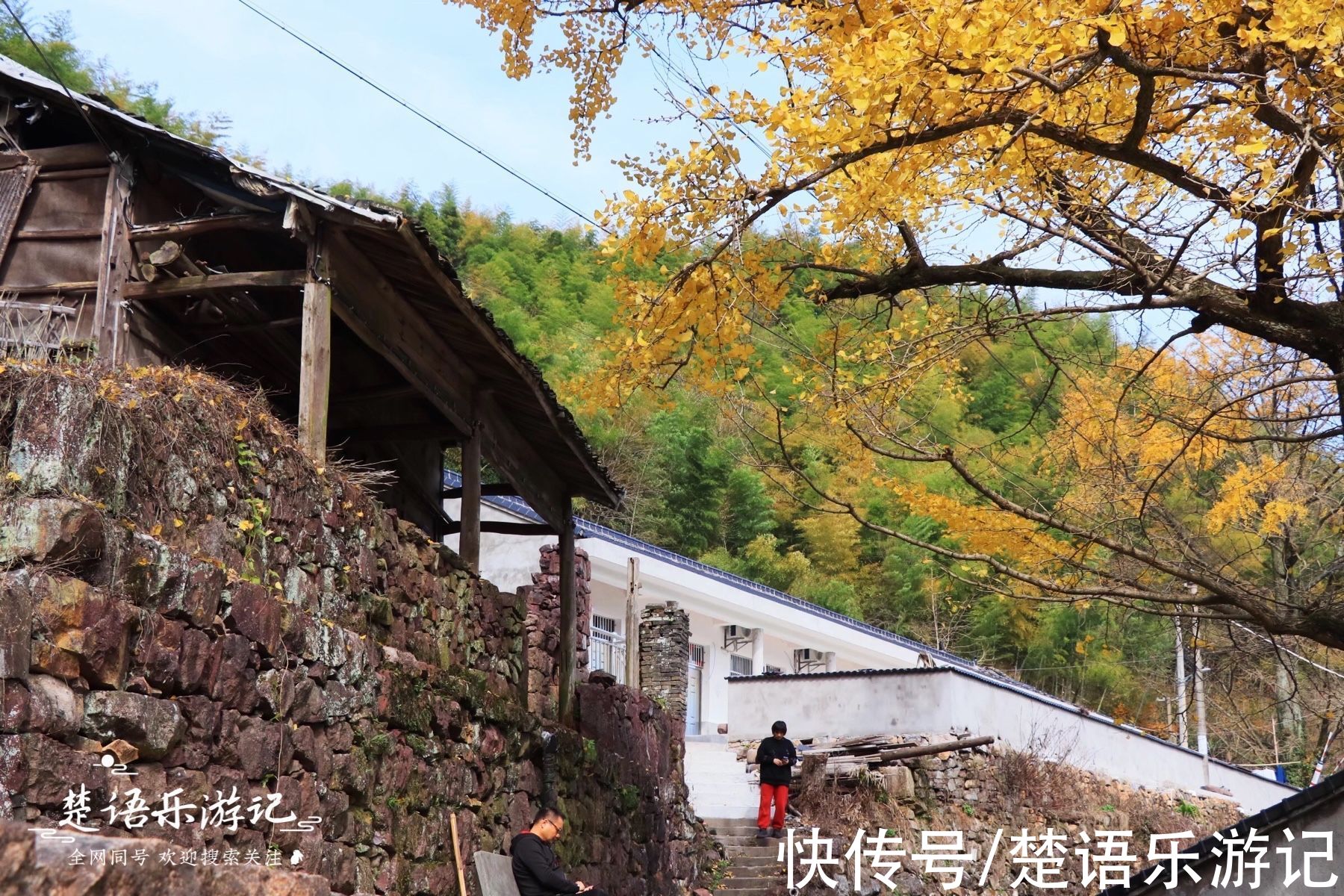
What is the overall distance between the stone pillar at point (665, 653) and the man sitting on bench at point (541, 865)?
14.7m

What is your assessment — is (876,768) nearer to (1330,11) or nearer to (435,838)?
(435,838)

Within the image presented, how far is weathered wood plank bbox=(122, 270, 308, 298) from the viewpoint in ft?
28.8

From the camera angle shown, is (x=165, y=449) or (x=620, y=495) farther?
(x=620, y=495)

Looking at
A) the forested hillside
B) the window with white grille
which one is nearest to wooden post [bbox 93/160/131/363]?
the window with white grille

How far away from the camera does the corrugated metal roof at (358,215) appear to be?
28.0 ft

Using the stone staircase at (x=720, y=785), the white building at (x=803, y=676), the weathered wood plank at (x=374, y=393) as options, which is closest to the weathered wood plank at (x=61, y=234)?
the weathered wood plank at (x=374, y=393)

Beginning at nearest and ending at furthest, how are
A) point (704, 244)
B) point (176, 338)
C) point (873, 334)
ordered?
point (704, 244)
point (873, 334)
point (176, 338)

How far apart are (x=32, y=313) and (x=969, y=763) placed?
1518 cm

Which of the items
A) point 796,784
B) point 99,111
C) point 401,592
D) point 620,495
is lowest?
point 796,784

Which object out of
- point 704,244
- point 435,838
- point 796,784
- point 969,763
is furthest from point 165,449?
point 969,763

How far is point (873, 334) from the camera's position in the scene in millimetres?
8508

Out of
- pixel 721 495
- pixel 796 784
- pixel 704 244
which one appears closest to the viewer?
pixel 704 244

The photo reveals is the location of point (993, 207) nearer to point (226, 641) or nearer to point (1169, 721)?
point (226, 641)

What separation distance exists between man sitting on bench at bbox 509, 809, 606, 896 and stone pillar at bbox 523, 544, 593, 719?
3.09 metres
